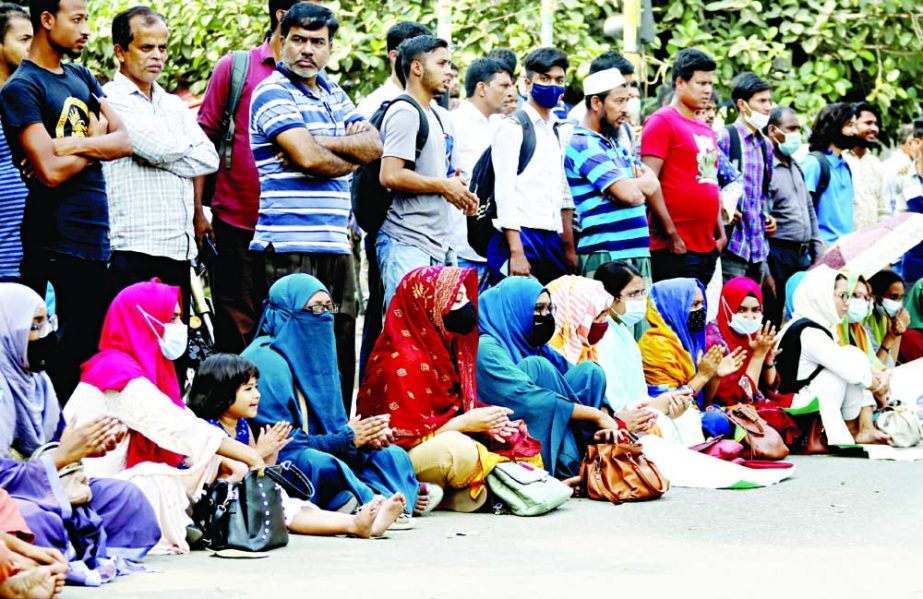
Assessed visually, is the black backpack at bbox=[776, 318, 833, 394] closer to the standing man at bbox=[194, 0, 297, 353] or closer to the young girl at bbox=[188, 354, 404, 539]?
the standing man at bbox=[194, 0, 297, 353]

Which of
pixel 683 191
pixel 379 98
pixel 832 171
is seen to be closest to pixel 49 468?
pixel 379 98

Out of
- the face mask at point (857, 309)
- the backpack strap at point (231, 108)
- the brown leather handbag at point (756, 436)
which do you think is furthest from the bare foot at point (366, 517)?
the face mask at point (857, 309)

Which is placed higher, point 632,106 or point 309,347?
point 632,106

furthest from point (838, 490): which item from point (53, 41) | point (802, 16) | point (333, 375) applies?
point (802, 16)

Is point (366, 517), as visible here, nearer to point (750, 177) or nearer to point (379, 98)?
point (379, 98)

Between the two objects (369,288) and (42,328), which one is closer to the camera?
(42,328)

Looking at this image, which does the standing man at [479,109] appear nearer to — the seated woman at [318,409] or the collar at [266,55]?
the collar at [266,55]

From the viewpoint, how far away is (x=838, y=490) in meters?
9.23

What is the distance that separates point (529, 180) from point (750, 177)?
2.39 m

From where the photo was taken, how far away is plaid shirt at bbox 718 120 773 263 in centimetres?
1202

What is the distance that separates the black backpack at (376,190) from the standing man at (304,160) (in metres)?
0.48

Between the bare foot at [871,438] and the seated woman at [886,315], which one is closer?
the bare foot at [871,438]

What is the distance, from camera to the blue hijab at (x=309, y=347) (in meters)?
7.95

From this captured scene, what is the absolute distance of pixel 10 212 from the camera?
320 inches
